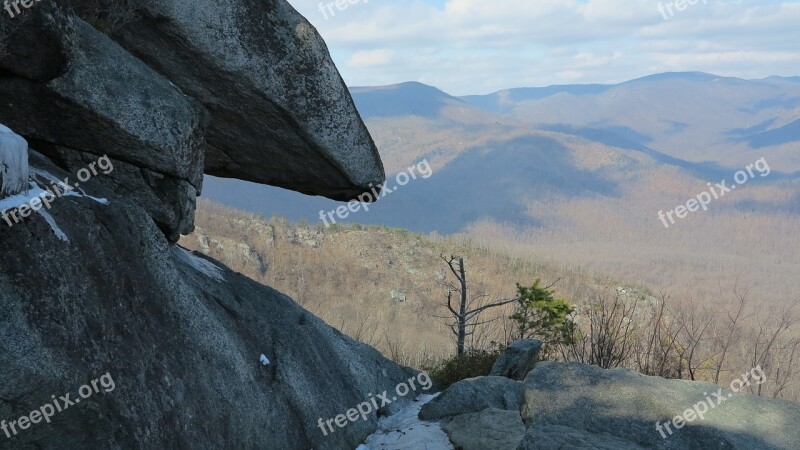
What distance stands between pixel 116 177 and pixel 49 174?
120 cm

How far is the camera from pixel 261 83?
8.35m

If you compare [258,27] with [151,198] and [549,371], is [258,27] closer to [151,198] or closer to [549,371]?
[151,198]

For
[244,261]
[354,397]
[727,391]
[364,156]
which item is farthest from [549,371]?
[244,261]

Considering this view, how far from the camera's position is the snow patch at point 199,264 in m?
8.16

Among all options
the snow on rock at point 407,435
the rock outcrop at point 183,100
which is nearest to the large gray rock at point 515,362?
the snow on rock at point 407,435

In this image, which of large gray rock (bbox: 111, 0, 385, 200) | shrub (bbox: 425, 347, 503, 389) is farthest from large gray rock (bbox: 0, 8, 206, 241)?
shrub (bbox: 425, 347, 503, 389)

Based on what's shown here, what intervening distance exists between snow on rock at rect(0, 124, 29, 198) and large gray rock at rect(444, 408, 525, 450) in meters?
5.27

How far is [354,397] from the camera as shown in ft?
30.3

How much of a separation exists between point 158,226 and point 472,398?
14.7ft

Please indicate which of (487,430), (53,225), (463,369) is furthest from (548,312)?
(53,225)

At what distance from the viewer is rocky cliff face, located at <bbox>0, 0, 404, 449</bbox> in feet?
15.1

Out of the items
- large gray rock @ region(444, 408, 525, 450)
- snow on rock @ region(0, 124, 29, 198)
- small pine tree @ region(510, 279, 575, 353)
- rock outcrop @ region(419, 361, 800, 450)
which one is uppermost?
snow on rock @ region(0, 124, 29, 198)

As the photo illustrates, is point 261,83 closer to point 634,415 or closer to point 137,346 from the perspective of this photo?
point 137,346

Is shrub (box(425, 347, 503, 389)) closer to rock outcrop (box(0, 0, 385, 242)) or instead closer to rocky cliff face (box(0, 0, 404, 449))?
Answer: rocky cliff face (box(0, 0, 404, 449))
